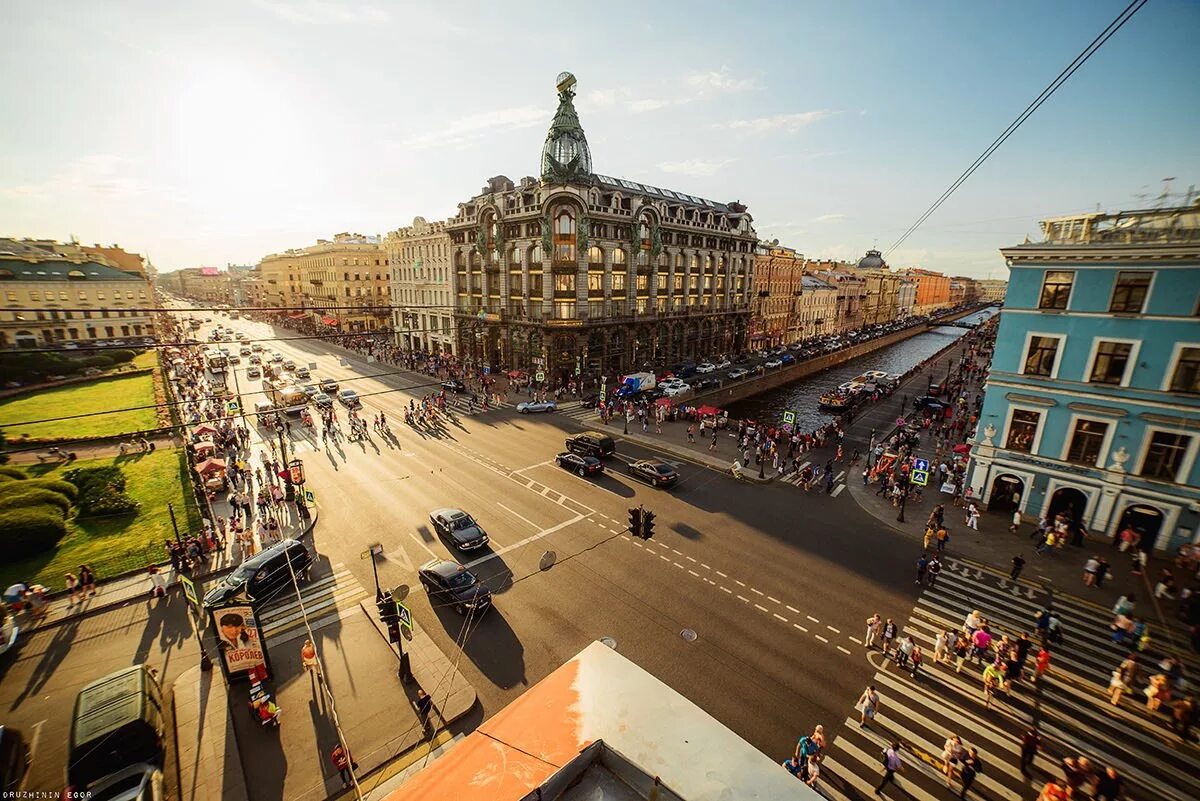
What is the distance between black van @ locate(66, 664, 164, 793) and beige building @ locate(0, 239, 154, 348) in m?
39.6

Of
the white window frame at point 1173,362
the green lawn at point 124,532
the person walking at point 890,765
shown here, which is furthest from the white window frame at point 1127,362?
the green lawn at point 124,532

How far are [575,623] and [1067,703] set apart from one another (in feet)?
47.9

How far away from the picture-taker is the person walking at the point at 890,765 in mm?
10664

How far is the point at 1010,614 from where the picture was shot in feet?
54.6

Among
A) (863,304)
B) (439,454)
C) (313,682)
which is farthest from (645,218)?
(863,304)

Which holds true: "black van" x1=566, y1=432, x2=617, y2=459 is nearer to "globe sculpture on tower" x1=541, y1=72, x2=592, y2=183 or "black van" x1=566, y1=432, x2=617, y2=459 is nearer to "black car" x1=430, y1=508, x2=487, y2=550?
"black car" x1=430, y1=508, x2=487, y2=550

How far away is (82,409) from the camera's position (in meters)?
38.8

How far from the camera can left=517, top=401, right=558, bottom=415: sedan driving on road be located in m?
42.2

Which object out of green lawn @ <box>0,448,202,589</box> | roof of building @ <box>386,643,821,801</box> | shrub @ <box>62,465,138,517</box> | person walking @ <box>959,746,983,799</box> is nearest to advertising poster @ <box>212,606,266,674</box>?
green lawn @ <box>0,448,202,589</box>

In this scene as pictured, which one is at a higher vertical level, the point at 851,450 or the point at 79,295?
the point at 79,295

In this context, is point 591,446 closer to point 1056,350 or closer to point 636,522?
point 636,522

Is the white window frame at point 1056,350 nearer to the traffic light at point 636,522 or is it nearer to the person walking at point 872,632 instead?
the person walking at point 872,632

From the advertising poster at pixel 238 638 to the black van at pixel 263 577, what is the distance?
293cm

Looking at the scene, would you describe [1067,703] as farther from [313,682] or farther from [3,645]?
[3,645]
